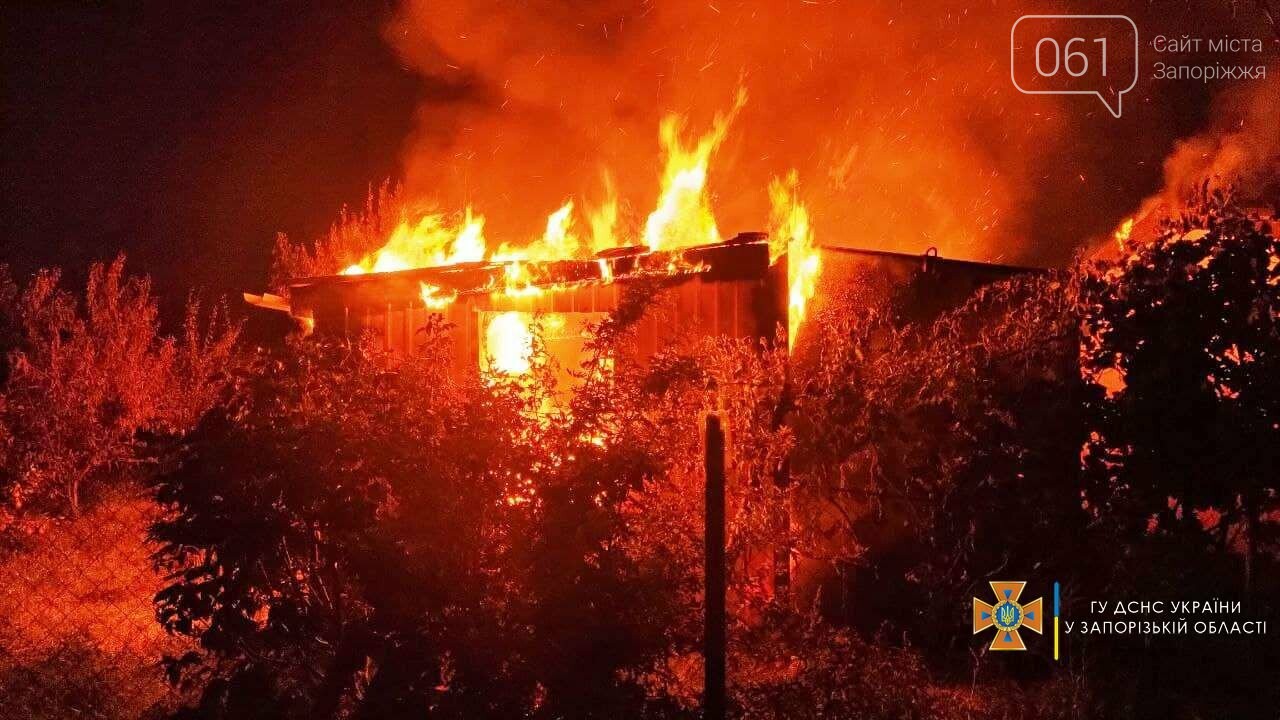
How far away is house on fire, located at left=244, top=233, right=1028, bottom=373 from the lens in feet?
23.0

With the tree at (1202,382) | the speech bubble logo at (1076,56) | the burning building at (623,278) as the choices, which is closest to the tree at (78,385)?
the burning building at (623,278)

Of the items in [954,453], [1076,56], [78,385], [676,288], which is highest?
[1076,56]

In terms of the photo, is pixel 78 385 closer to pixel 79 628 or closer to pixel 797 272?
pixel 79 628

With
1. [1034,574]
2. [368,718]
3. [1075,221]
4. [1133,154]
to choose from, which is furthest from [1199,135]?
[368,718]

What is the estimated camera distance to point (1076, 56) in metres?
16.8

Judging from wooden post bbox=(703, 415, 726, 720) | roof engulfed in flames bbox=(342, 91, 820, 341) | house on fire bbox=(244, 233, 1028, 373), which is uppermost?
roof engulfed in flames bbox=(342, 91, 820, 341)

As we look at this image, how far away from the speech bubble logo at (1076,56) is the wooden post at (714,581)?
576 inches

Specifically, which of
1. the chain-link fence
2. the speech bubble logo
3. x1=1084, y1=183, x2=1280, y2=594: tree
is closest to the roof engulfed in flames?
x1=1084, y1=183, x2=1280, y2=594: tree

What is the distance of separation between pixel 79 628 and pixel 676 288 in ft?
16.7

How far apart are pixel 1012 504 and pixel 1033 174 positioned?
45.3 ft

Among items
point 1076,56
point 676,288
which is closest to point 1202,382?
point 676,288

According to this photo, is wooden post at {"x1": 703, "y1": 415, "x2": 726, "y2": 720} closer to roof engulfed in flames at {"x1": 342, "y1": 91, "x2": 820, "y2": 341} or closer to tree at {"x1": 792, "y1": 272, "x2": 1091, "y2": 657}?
tree at {"x1": 792, "y1": 272, "x2": 1091, "y2": 657}

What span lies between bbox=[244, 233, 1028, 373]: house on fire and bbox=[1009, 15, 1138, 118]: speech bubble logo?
34.0 ft

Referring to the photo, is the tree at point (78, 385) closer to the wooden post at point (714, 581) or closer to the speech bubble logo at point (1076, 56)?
the wooden post at point (714, 581)
